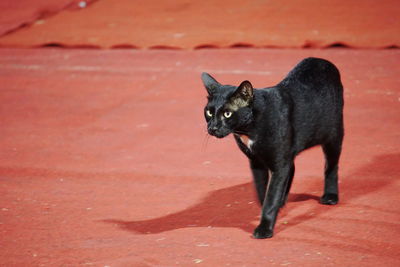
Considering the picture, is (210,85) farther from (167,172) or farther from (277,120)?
(167,172)

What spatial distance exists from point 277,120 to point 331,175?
90 centimetres

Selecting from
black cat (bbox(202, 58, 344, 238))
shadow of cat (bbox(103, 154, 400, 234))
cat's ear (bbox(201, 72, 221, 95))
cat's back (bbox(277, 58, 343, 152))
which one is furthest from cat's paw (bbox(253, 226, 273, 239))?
cat's ear (bbox(201, 72, 221, 95))

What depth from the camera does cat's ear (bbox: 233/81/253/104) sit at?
4.58m

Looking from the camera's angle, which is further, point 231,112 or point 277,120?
point 277,120

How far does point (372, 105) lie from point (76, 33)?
20.1ft

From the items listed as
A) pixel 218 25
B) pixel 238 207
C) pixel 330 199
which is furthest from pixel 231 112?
pixel 218 25

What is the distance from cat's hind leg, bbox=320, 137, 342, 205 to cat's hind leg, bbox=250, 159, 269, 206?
57cm

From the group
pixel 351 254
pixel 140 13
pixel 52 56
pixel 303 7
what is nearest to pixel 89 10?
pixel 140 13

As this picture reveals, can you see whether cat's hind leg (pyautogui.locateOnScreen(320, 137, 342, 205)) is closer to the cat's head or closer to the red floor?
the red floor

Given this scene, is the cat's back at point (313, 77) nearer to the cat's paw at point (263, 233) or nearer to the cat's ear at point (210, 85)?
the cat's ear at point (210, 85)

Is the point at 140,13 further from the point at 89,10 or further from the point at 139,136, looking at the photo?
the point at 139,136

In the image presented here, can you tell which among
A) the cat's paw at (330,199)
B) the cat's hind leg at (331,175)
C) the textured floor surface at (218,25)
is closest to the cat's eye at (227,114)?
the cat's hind leg at (331,175)

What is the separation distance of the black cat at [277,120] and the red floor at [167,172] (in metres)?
0.34

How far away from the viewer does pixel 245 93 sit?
4.62m
